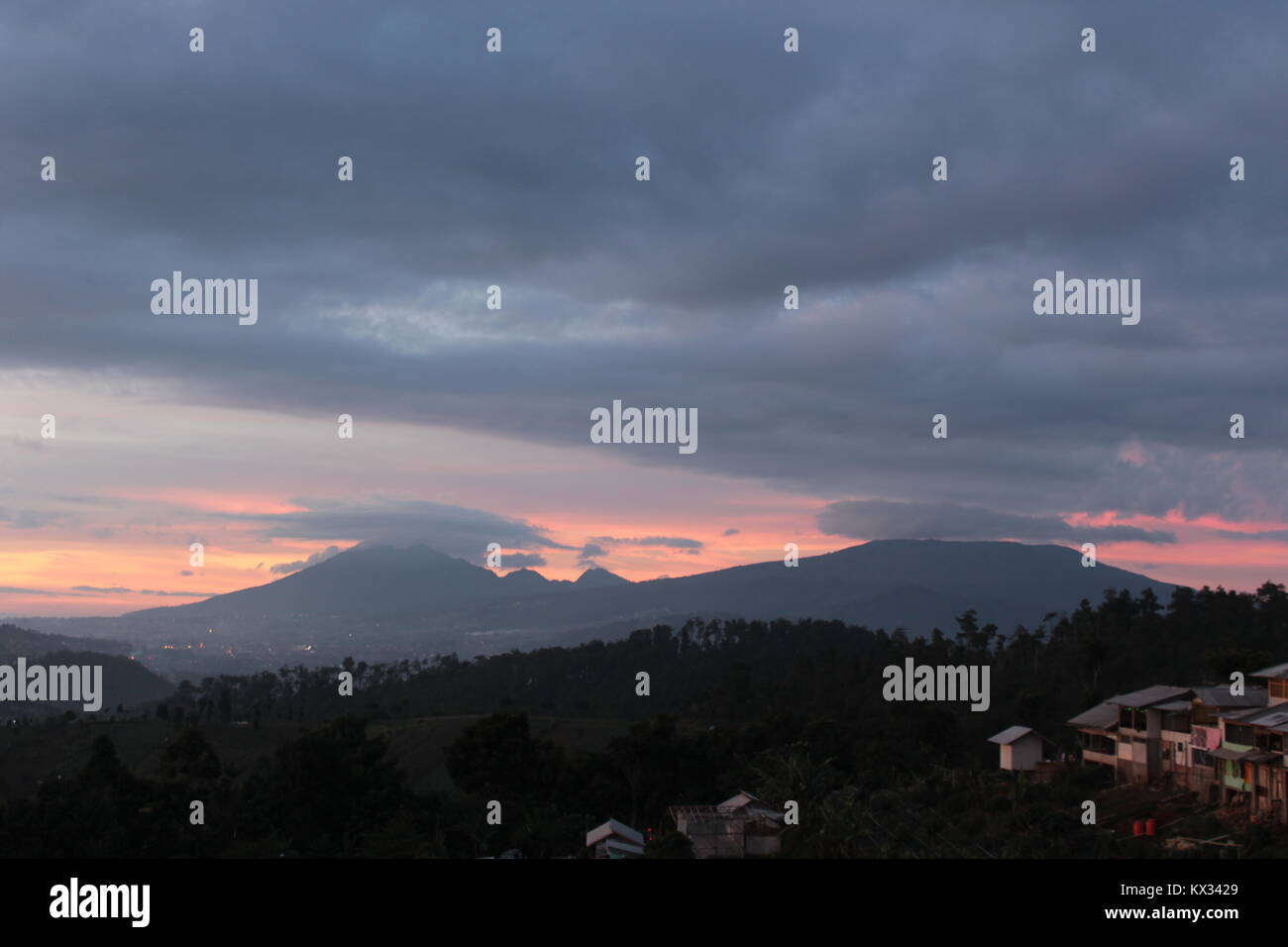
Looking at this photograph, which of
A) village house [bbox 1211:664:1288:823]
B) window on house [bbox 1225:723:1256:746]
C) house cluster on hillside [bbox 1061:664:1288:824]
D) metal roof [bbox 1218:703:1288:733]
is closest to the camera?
village house [bbox 1211:664:1288:823]

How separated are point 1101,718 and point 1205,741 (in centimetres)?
585

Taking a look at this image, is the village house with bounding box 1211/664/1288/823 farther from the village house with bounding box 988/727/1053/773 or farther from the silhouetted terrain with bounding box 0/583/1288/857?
the village house with bounding box 988/727/1053/773

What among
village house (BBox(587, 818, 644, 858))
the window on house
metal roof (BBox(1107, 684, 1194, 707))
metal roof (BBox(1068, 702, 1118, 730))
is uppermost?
metal roof (BBox(1107, 684, 1194, 707))

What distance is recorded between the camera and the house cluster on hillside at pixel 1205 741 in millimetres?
29281

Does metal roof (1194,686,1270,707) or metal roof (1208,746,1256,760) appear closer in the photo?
metal roof (1208,746,1256,760)

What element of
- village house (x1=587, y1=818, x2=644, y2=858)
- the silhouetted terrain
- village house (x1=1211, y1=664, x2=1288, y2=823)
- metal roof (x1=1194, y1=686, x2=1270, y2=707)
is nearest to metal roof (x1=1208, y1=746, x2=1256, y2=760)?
village house (x1=1211, y1=664, x2=1288, y2=823)

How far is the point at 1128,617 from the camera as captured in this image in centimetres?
6594

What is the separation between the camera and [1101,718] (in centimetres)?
3869

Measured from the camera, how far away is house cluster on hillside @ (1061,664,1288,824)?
2928cm

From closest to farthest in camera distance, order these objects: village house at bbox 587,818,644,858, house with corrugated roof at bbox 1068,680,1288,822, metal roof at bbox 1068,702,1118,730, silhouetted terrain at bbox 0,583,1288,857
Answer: house with corrugated roof at bbox 1068,680,1288,822
village house at bbox 587,818,644,858
silhouetted terrain at bbox 0,583,1288,857
metal roof at bbox 1068,702,1118,730

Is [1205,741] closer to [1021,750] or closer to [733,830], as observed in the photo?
[1021,750]
